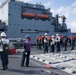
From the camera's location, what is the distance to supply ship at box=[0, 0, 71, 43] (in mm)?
29112

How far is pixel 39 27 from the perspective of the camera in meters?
31.8

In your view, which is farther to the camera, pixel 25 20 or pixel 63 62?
pixel 25 20

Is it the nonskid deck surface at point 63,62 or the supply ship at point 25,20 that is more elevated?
the supply ship at point 25,20

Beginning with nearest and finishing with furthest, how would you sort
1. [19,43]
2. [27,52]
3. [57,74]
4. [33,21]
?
[57,74] < [27,52] < [19,43] < [33,21]

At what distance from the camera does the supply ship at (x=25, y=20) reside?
29.1 m

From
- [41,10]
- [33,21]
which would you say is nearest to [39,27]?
[33,21]

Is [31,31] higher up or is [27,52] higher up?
[31,31]

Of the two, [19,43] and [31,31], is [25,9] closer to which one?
[31,31]

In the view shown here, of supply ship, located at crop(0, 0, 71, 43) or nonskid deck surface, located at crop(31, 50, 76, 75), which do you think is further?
supply ship, located at crop(0, 0, 71, 43)

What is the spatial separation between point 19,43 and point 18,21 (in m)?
5.53

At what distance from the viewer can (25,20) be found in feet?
99.5

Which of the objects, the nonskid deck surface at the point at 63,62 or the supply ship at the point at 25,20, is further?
the supply ship at the point at 25,20

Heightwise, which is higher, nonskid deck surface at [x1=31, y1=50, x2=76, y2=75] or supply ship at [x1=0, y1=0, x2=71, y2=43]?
supply ship at [x1=0, y1=0, x2=71, y2=43]

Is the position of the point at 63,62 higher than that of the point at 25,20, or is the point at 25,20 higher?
the point at 25,20
